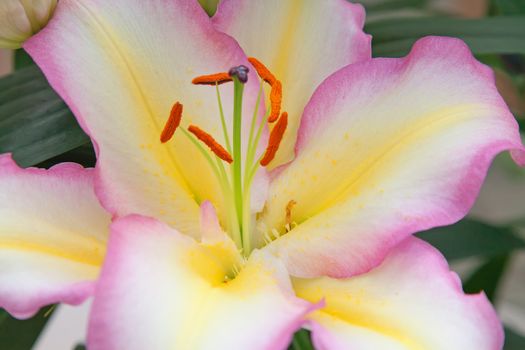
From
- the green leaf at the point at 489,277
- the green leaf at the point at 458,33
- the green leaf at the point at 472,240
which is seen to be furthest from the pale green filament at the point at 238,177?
the green leaf at the point at 489,277

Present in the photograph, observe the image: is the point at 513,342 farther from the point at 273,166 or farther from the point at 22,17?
the point at 22,17

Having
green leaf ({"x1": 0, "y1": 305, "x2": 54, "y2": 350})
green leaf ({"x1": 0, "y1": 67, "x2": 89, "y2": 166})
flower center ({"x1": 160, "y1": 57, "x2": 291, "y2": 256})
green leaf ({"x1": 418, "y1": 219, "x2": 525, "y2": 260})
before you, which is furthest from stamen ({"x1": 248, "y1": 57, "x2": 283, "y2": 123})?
green leaf ({"x1": 418, "y1": 219, "x2": 525, "y2": 260})

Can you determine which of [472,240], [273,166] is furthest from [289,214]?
[472,240]

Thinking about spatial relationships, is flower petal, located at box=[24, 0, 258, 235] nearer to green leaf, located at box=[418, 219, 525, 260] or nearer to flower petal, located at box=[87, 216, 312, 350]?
flower petal, located at box=[87, 216, 312, 350]

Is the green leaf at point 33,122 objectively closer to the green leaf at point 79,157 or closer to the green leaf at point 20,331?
the green leaf at point 79,157

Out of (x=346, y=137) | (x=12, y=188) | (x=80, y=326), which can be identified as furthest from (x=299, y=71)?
(x=80, y=326)
